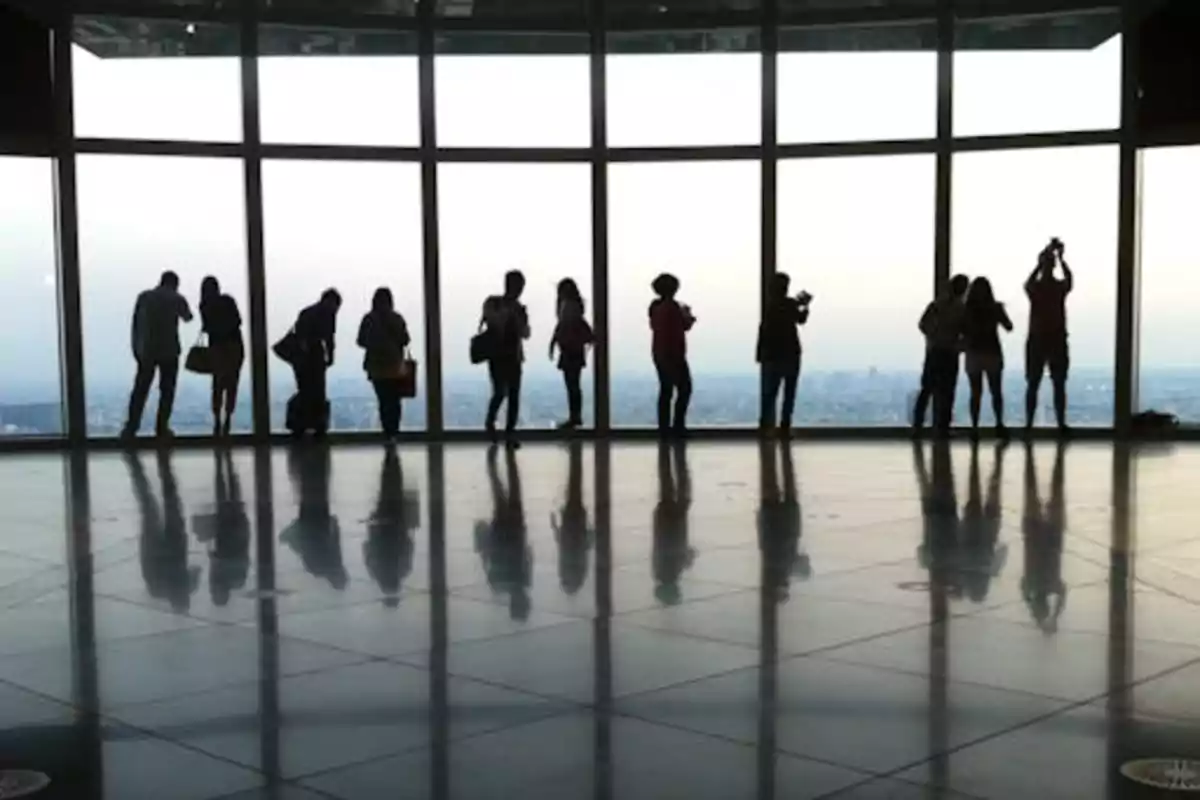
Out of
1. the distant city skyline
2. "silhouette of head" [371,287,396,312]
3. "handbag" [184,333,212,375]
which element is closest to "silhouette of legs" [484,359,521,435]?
the distant city skyline

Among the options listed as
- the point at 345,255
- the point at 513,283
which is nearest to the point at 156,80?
the point at 345,255

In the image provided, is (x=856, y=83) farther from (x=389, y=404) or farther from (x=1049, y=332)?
(x=389, y=404)

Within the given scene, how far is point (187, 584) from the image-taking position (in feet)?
18.4

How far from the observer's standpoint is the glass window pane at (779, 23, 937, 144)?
14039mm

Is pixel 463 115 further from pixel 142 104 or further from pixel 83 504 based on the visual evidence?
pixel 83 504

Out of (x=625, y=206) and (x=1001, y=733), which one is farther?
(x=625, y=206)

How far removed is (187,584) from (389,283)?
8.61 meters

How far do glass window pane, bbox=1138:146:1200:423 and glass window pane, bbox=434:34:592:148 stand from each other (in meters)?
5.80

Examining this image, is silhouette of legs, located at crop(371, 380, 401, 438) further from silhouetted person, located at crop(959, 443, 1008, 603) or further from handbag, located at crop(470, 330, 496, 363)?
silhouetted person, located at crop(959, 443, 1008, 603)

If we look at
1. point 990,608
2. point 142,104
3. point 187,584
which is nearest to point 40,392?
point 142,104

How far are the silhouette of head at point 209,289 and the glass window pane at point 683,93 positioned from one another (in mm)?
4367

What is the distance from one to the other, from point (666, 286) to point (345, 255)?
3.37 meters

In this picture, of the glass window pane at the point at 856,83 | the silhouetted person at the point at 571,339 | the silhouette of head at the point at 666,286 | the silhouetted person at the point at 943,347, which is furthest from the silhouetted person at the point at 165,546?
the glass window pane at the point at 856,83

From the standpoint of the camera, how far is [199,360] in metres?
13.0
